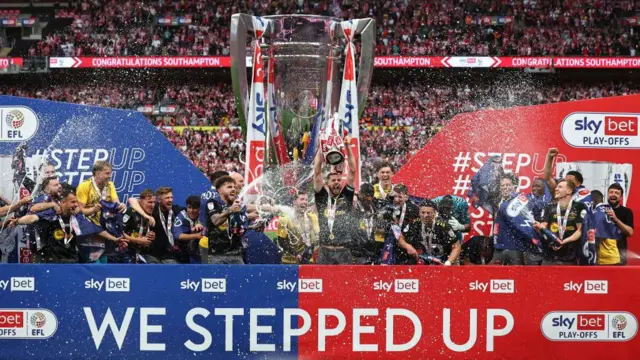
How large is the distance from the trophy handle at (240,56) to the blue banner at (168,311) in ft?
8.35

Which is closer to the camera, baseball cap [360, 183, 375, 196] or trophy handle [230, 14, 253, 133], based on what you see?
baseball cap [360, 183, 375, 196]

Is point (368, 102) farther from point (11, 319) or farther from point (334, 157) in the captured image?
point (11, 319)

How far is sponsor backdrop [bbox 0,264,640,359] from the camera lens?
651cm

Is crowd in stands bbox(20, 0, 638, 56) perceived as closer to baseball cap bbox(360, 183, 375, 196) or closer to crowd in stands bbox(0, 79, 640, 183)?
crowd in stands bbox(0, 79, 640, 183)

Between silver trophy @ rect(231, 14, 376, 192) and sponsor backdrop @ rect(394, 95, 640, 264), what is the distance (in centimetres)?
129

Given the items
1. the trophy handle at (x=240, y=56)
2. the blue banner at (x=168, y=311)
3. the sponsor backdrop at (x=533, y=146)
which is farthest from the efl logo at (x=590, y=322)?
the trophy handle at (x=240, y=56)

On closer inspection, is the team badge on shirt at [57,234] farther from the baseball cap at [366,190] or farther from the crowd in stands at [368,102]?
the crowd in stands at [368,102]

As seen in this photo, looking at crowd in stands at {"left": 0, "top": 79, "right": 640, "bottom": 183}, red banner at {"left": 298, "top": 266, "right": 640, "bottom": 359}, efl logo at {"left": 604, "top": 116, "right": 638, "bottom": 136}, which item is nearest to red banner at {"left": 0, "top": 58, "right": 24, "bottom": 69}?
crowd in stands at {"left": 0, "top": 79, "right": 640, "bottom": 183}

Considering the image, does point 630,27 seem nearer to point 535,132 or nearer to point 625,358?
point 535,132

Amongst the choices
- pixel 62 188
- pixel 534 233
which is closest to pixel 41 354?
pixel 62 188

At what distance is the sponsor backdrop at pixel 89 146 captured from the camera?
8453 mm

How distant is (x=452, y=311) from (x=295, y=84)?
317cm

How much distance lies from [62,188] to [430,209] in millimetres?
3402

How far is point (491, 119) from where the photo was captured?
9.27 metres
